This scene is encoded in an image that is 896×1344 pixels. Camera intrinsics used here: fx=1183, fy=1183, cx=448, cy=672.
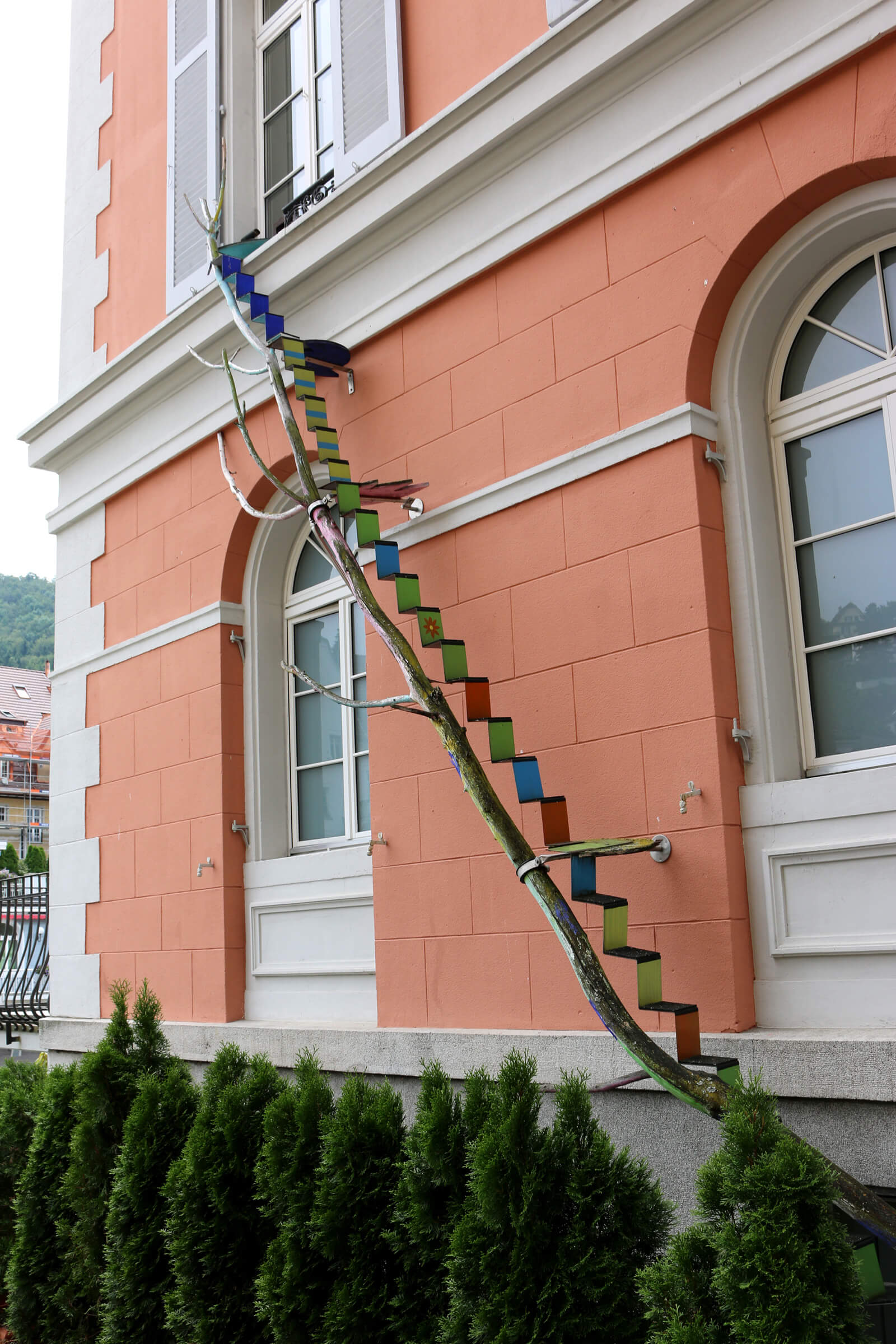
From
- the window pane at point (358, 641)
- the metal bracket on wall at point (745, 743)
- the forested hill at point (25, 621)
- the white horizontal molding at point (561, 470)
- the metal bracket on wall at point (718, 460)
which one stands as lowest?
the metal bracket on wall at point (745, 743)

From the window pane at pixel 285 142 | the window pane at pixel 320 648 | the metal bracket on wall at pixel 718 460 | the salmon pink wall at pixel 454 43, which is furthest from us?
the window pane at pixel 285 142

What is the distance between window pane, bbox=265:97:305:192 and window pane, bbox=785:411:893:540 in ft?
13.5

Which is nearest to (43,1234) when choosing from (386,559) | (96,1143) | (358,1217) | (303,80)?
(96,1143)

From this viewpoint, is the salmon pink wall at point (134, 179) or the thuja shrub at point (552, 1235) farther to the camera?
the salmon pink wall at point (134, 179)

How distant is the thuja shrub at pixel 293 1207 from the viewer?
405 centimetres

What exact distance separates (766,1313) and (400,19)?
589 centimetres

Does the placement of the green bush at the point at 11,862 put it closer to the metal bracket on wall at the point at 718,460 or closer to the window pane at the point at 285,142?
the window pane at the point at 285,142

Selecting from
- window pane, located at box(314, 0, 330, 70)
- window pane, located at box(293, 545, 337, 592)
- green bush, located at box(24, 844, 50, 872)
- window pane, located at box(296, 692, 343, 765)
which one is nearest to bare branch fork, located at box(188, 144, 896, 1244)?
window pane, located at box(293, 545, 337, 592)

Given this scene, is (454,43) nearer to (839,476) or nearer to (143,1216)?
(839,476)

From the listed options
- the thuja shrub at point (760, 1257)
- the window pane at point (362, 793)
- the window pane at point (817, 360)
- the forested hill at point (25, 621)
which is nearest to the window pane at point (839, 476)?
the window pane at point (817, 360)

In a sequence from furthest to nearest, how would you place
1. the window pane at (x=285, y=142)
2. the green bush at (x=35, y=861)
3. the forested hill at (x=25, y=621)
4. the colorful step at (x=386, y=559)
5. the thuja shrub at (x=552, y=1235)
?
the forested hill at (x=25, y=621) < the green bush at (x=35, y=861) < the window pane at (x=285, y=142) < the colorful step at (x=386, y=559) < the thuja shrub at (x=552, y=1235)

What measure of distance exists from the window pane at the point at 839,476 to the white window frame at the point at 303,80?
3.86 meters

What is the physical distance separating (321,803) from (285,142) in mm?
4074

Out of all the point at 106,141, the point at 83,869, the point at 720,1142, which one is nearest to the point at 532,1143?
the point at 720,1142
